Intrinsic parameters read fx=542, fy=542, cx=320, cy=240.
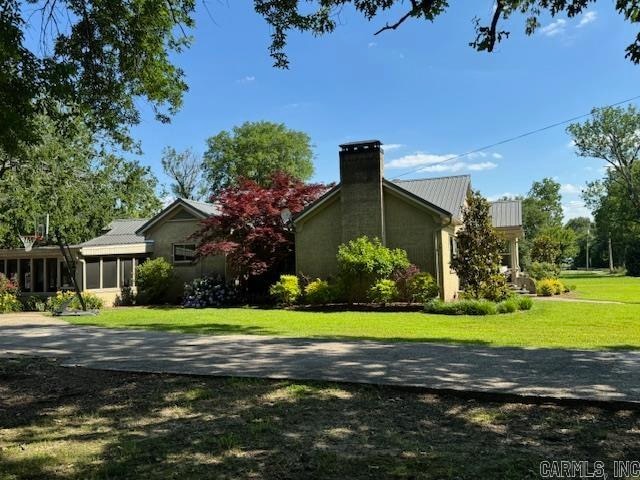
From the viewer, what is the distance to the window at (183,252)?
27.4 m

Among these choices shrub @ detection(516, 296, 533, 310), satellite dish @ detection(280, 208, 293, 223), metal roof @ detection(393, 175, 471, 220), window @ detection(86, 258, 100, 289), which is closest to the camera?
shrub @ detection(516, 296, 533, 310)

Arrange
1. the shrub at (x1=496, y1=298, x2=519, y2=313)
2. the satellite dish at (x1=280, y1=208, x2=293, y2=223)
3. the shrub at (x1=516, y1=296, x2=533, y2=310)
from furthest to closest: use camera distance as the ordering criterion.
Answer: the satellite dish at (x1=280, y1=208, x2=293, y2=223), the shrub at (x1=516, y1=296, x2=533, y2=310), the shrub at (x1=496, y1=298, x2=519, y2=313)

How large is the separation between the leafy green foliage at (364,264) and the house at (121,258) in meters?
7.95

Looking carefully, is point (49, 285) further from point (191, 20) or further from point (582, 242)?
point (582, 242)

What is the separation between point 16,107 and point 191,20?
3.55 m

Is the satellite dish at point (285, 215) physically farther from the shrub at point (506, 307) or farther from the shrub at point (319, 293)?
the shrub at point (506, 307)

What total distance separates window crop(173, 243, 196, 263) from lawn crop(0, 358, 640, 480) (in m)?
20.1

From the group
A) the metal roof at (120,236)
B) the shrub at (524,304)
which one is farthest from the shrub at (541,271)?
the metal roof at (120,236)

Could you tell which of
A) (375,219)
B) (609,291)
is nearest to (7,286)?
(375,219)

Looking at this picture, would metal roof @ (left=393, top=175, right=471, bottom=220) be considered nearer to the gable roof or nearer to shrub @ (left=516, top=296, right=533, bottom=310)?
shrub @ (left=516, top=296, right=533, bottom=310)

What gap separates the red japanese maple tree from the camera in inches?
920

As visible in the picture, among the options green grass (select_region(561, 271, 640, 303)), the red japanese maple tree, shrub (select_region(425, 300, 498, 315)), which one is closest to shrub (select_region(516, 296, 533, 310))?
shrub (select_region(425, 300, 498, 315))

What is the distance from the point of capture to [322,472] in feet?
14.0

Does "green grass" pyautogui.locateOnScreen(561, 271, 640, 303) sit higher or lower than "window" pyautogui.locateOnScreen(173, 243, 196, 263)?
lower
